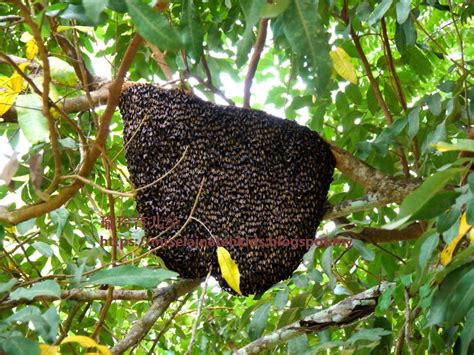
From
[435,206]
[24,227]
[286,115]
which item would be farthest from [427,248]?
[286,115]

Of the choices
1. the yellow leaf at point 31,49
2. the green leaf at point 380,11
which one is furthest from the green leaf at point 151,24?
the yellow leaf at point 31,49

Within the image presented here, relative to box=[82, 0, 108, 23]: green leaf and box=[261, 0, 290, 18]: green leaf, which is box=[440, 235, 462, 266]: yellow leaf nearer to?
box=[261, 0, 290, 18]: green leaf

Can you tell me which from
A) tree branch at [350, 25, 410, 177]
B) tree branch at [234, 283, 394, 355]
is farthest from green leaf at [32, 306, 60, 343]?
tree branch at [350, 25, 410, 177]

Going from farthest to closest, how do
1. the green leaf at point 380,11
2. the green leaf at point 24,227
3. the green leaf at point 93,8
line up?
the green leaf at point 24,227, the green leaf at point 380,11, the green leaf at point 93,8

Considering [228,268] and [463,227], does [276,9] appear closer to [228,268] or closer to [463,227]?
[463,227]

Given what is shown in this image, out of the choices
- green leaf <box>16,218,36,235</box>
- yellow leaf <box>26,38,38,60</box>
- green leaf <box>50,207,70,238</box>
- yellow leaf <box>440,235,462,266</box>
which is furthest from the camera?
green leaf <box>50,207,70,238</box>

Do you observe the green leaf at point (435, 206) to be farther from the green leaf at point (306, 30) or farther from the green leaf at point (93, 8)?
the green leaf at point (93, 8)
